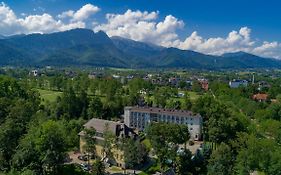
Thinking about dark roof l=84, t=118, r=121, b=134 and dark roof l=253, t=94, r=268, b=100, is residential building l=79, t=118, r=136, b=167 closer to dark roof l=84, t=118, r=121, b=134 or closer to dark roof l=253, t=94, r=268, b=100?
dark roof l=84, t=118, r=121, b=134

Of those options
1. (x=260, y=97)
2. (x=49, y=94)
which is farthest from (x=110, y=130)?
(x=260, y=97)

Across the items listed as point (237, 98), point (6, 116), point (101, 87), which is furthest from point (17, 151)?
point (237, 98)

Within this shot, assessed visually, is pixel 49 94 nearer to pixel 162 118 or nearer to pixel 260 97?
pixel 162 118

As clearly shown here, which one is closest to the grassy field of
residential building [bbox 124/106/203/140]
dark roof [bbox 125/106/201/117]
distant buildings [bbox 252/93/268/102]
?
residential building [bbox 124/106/203/140]

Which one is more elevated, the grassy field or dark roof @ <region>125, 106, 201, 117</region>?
dark roof @ <region>125, 106, 201, 117</region>

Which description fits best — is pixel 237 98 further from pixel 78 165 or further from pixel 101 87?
pixel 78 165

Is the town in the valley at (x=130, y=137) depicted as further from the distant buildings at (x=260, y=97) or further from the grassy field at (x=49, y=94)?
the distant buildings at (x=260, y=97)

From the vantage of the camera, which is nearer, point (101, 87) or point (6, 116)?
point (6, 116)

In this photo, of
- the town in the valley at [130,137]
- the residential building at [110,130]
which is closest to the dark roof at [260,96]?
the town in the valley at [130,137]
